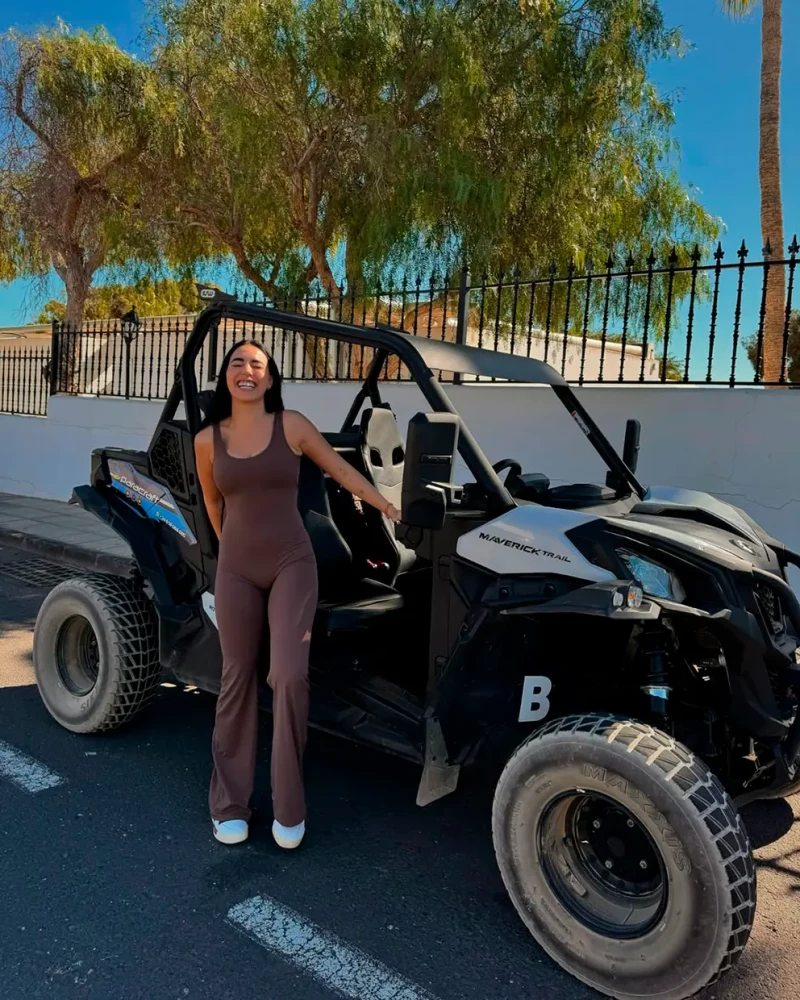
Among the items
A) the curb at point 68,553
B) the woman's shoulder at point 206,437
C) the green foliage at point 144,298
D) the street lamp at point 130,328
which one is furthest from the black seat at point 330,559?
the green foliage at point 144,298

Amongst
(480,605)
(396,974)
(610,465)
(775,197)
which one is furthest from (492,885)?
(775,197)

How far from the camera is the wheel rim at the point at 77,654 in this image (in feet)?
13.6

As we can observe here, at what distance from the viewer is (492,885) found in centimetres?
285

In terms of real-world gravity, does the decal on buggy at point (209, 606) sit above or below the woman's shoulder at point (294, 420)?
below

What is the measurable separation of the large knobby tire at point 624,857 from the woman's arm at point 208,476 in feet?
4.96

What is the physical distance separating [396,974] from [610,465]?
224 centimetres

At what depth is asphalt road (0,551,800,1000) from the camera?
7.70ft

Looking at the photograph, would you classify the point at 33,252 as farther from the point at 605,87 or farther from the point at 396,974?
the point at 396,974

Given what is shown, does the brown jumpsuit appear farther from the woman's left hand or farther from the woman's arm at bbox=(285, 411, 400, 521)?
the woman's left hand

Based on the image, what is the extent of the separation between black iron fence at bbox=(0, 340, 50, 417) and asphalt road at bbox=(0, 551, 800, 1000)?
10.5 metres

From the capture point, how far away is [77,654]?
419 centimetres

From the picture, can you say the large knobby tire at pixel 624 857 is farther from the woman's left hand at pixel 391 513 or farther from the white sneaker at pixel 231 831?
the white sneaker at pixel 231 831

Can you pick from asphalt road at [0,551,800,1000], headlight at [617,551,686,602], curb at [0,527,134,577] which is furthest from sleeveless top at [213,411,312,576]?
curb at [0,527,134,577]

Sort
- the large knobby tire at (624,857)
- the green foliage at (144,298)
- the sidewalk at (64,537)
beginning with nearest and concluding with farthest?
the large knobby tire at (624,857)
the sidewalk at (64,537)
the green foliage at (144,298)
